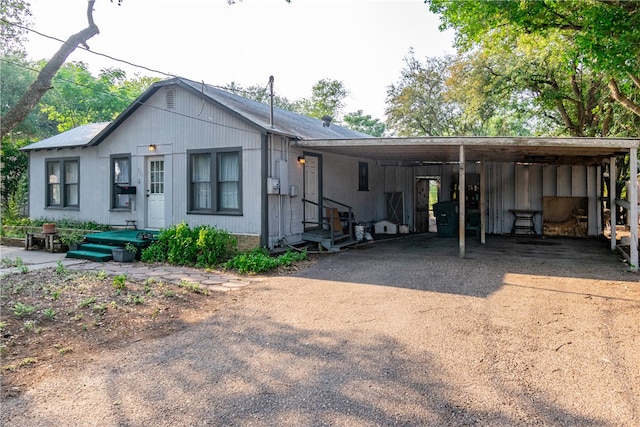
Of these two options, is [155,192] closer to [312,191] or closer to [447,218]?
[312,191]

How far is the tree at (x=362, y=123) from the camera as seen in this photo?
37781 millimetres

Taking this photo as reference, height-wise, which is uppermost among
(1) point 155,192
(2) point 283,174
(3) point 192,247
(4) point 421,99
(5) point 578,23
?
(4) point 421,99

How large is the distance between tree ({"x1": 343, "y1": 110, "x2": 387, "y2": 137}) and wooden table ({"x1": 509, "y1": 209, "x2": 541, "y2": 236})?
25.3 meters

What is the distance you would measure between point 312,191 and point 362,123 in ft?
94.5

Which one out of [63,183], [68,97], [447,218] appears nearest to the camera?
[63,183]

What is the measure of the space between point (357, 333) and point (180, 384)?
1.91m

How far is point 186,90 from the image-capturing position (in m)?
9.91

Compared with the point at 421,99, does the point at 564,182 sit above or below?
below

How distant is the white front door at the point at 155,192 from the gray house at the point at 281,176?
36 mm

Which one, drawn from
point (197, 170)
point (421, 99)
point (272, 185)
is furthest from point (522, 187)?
point (421, 99)

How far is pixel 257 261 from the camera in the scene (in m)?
7.92

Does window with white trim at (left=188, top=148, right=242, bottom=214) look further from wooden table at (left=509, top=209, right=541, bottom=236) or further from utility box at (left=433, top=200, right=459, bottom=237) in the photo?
wooden table at (left=509, top=209, right=541, bottom=236)

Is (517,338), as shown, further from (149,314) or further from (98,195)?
(98,195)

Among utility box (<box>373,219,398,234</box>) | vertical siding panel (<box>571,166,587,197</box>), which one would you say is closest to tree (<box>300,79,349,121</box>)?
utility box (<box>373,219,398,234</box>)
